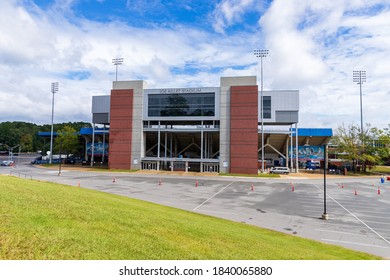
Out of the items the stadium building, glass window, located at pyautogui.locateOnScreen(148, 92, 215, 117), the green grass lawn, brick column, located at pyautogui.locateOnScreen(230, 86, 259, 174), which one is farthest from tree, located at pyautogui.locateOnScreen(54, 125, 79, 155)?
the green grass lawn

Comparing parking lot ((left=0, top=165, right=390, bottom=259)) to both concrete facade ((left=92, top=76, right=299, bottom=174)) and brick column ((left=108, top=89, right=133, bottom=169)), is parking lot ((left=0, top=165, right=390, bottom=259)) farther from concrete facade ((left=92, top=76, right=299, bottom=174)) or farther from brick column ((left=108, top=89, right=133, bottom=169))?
brick column ((left=108, top=89, right=133, bottom=169))

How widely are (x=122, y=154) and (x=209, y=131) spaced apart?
67.5ft

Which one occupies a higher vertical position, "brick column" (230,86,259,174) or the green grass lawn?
"brick column" (230,86,259,174)

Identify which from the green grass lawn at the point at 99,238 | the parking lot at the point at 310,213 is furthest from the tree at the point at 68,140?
the green grass lawn at the point at 99,238

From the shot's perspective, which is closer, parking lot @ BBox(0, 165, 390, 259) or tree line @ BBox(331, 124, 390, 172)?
parking lot @ BBox(0, 165, 390, 259)

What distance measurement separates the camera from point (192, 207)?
20.7 metres

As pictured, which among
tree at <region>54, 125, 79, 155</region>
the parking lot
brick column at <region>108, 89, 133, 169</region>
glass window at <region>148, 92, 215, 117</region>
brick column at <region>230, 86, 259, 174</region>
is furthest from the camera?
tree at <region>54, 125, 79, 155</region>

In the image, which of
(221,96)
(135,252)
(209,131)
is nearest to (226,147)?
(209,131)

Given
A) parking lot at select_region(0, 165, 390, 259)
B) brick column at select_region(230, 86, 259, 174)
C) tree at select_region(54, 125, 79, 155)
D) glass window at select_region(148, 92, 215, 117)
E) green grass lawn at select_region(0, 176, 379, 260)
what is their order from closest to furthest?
green grass lawn at select_region(0, 176, 379, 260), parking lot at select_region(0, 165, 390, 259), brick column at select_region(230, 86, 259, 174), glass window at select_region(148, 92, 215, 117), tree at select_region(54, 125, 79, 155)

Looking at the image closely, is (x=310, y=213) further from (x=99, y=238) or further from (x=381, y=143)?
(x=381, y=143)

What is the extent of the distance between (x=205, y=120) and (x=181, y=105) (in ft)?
20.7

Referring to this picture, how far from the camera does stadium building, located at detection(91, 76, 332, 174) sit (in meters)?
54.4

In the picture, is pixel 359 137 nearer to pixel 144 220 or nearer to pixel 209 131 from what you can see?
pixel 209 131

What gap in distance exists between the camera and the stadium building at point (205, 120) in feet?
179
